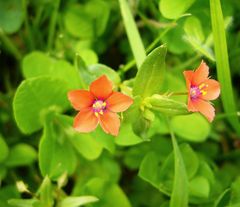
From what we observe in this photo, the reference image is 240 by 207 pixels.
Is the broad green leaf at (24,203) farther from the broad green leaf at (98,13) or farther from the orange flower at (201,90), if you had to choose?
the broad green leaf at (98,13)

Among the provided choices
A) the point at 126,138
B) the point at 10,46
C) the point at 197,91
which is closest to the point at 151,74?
the point at 197,91

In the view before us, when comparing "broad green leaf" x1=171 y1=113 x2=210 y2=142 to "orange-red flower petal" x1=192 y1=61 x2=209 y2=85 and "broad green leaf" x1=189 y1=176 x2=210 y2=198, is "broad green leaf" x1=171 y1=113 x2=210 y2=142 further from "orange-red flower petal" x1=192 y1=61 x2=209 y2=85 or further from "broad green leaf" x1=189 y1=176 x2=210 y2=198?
"orange-red flower petal" x1=192 y1=61 x2=209 y2=85

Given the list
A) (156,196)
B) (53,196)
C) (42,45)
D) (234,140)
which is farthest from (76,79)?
(234,140)

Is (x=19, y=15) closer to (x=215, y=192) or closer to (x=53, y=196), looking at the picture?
(x=53, y=196)

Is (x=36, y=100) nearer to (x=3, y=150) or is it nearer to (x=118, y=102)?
(x=3, y=150)

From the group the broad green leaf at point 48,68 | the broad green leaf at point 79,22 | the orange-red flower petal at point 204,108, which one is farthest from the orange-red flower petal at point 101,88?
the broad green leaf at point 79,22

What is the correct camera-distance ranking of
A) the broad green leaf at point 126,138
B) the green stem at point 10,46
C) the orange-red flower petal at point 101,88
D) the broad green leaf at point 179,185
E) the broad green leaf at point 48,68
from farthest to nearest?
the green stem at point 10,46 → the broad green leaf at point 48,68 → the broad green leaf at point 126,138 → the broad green leaf at point 179,185 → the orange-red flower petal at point 101,88

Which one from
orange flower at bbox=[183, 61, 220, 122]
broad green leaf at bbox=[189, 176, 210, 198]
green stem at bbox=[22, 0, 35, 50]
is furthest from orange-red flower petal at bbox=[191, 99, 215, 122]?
green stem at bbox=[22, 0, 35, 50]
